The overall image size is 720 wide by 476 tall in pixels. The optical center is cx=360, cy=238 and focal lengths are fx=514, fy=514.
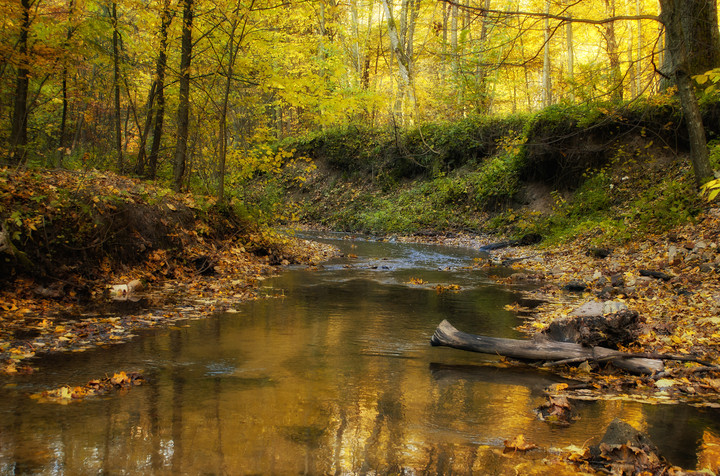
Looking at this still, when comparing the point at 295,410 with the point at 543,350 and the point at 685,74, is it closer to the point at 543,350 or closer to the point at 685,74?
the point at 543,350

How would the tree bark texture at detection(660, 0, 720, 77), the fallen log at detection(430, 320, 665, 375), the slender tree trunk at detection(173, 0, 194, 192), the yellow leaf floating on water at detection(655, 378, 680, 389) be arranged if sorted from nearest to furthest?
the yellow leaf floating on water at detection(655, 378, 680, 389) < the fallen log at detection(430, 320, 665, 375) < the tree bark texture at detection(660, 0, 720, 77) < the slender tree trunk at detection(173, 0, 194, 192)

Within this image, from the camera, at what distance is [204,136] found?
42.8ft

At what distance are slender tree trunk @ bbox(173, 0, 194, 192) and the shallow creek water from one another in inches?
238

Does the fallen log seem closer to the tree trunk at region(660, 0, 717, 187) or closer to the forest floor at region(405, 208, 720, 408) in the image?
the forest floor at region(405, 208, 720, 408)

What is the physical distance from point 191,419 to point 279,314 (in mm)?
3542

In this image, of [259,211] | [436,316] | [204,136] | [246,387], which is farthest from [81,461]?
[204,136]

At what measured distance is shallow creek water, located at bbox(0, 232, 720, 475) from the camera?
9.52 feet

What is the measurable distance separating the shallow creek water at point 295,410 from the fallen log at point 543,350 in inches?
6.6

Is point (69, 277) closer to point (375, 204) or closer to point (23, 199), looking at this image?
point (23, 199)

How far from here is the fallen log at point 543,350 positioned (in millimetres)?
4555

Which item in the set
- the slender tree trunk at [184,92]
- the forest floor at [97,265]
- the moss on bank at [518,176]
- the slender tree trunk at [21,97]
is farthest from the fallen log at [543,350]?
the slender tree trunk at [21,97]

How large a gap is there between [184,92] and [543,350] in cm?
939

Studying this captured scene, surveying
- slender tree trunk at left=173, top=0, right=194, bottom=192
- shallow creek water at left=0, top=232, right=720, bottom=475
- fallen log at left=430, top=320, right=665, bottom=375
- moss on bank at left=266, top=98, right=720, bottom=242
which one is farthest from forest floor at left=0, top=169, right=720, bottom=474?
moss on bank at left=266, top=98, right=720, bottom=242

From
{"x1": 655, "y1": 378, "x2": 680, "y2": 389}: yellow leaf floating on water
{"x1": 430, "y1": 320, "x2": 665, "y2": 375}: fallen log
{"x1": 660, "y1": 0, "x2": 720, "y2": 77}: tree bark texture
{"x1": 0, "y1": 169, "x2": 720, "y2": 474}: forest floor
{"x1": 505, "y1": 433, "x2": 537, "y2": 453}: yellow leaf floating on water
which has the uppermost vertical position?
{"x1": 660, "y1": 0, "x2": 720, "y2": 77}: tree bark texture
